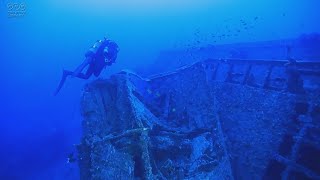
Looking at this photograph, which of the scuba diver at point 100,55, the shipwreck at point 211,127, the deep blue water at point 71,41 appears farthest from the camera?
the deep blue water at point 71,41

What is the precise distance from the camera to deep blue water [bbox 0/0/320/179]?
1797 cm

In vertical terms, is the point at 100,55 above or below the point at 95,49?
below

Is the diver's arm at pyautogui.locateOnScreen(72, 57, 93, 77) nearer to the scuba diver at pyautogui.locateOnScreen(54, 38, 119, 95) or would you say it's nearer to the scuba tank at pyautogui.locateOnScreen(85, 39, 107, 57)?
the scuba diver at pyautogui.locateOnScreen(54, 38, 119, 95)

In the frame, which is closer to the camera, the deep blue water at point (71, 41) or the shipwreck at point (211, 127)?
the shipwreck at point (211, 127)

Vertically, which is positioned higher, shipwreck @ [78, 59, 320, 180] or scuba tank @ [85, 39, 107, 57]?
scuba tank @ [85, 39, 107, 57]

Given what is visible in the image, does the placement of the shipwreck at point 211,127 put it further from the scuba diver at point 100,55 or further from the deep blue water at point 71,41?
the deep blue water at point 71,41

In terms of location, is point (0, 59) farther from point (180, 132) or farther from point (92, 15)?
point (180, 132)

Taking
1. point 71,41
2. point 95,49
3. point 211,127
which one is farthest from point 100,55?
point 71,41

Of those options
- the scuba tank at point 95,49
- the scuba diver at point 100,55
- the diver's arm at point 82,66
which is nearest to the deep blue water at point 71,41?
the diver's arm at point 82,66

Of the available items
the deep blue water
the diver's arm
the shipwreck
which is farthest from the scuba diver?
the deep blue water

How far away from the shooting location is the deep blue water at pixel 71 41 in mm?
17972

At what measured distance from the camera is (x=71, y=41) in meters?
71.4

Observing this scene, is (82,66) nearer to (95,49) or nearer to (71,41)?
(95,49)

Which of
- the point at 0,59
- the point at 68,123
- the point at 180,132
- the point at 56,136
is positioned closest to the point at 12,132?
the point at 68,123
